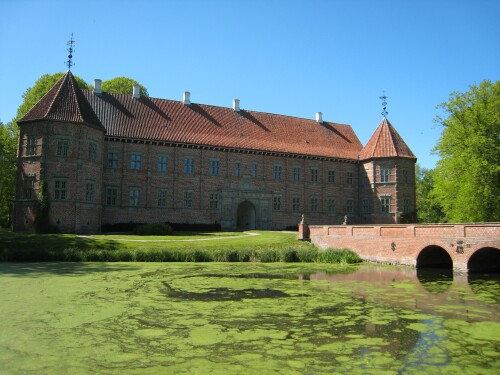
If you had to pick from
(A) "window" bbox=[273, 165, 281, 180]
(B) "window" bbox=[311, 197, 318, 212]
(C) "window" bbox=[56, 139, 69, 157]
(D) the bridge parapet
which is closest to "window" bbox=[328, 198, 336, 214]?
(B) "window" bbox=[311, 197, 318, 212]

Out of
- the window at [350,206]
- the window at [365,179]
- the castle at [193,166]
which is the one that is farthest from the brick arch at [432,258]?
the window at [350,206]

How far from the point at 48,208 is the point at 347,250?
59.1 ft

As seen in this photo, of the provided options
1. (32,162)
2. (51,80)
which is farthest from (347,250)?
(51,80)

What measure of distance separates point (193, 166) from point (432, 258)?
18.9m

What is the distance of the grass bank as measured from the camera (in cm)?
1977

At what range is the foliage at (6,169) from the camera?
3570cm

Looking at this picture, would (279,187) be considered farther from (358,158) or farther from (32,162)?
(32,162)

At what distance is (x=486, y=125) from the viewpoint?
29.5 meters

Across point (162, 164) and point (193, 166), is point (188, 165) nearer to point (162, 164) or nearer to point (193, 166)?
point (193, 166)

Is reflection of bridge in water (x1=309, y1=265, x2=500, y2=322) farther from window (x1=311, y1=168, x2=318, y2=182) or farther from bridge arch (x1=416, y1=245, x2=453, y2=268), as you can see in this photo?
window (x1=311, y1=168, x2=318, y2=182)

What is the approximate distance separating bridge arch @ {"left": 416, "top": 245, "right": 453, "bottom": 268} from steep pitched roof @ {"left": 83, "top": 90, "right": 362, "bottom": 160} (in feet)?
56.8

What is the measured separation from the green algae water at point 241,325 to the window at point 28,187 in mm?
13662

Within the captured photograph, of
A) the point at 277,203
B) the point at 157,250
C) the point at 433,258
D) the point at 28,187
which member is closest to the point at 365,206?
the point at 277,203

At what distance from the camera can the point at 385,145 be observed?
125 feet
